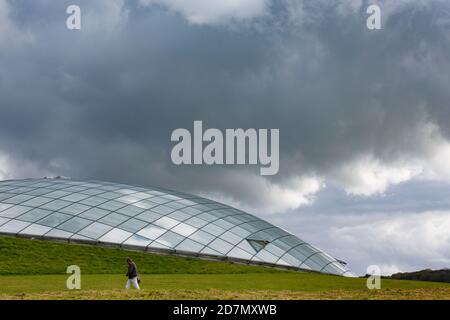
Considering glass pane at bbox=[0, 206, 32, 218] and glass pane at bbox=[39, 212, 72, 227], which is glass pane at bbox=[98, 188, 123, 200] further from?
glass pane at bbox=[0, 206, 32, 218]

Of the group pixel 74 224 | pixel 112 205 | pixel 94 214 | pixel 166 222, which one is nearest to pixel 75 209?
pixel 94 214

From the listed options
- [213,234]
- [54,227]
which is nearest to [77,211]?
[54,227]

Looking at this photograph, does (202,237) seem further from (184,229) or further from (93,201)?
(93,201)

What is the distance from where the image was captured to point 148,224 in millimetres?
46344

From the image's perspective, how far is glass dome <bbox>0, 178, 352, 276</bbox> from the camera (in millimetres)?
43938

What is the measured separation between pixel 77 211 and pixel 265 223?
18.5 m

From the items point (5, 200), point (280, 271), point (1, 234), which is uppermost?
point (5, 200)

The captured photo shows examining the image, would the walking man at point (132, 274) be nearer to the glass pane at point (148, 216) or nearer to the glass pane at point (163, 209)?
the glass pane at point (148, 216)

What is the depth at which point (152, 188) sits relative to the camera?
58.1 meters

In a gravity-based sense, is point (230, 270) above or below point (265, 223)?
below

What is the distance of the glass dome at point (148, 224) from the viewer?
43938 millimetres

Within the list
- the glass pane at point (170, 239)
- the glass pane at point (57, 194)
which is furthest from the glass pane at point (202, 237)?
the glass pane at point (57, 194)
